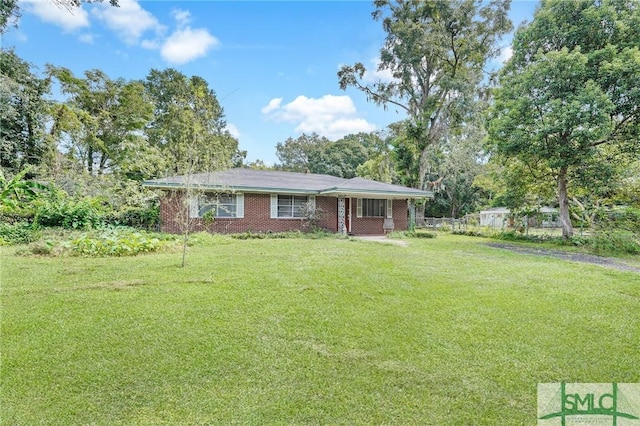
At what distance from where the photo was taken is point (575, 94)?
43.9ft

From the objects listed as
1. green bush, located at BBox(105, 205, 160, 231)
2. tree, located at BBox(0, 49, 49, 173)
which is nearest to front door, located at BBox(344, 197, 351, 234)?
green bush, located at BBox(105, 205, 160, 231)

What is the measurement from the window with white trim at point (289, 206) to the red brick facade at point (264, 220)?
21 cm

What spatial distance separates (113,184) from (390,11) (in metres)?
22.6

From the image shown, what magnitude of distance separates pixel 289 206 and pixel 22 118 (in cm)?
1631

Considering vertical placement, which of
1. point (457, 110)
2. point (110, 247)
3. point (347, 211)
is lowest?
point (110, 247)

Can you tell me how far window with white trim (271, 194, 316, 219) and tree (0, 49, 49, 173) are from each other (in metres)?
13.5

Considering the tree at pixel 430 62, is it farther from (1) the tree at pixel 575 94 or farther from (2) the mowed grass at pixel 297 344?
(2) the mowed grass at pixel 297 344

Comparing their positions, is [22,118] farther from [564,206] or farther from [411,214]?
[564,206]

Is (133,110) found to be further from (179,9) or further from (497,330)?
(497,330)

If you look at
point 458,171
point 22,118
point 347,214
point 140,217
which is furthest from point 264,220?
point 458,171

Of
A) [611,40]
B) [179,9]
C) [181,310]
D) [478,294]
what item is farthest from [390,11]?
[181,310]

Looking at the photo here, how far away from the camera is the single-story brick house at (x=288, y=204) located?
48.4ft

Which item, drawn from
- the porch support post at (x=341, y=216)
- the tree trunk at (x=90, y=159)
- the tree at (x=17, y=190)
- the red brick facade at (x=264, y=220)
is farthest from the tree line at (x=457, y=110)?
the porch support post at (x=341, y=216)

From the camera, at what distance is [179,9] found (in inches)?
310
